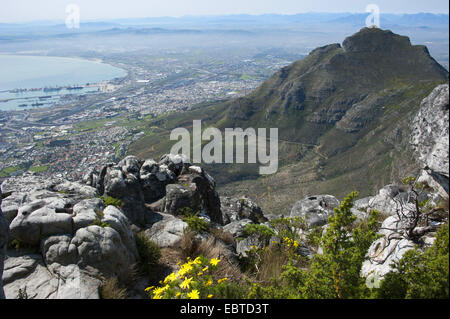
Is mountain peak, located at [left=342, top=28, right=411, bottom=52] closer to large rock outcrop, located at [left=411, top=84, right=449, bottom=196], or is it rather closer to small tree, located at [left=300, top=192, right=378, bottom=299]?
large rock outcrop, located at [left=411, top=84, right=449, bottom=196]

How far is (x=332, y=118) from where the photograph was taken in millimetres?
141125

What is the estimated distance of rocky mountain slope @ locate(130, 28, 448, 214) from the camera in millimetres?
96438

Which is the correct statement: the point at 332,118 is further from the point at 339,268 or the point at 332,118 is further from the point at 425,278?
the point at 425,278

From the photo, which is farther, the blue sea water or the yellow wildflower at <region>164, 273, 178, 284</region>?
the blue sea water

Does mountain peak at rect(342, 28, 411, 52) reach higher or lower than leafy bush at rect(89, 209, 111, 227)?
higher

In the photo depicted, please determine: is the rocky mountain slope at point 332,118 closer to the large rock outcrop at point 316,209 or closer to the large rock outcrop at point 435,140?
the large rock outcrop at point 316,209

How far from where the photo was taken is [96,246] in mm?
6738

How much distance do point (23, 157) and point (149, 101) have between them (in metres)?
125

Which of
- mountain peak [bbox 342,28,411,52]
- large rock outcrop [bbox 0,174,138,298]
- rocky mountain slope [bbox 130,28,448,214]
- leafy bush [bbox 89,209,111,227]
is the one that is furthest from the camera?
mountain peak [bbox 342,28,411,52]

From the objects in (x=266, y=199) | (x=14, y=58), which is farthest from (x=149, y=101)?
(x=266, y=199)

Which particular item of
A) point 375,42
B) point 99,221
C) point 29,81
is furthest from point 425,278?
point 29,81

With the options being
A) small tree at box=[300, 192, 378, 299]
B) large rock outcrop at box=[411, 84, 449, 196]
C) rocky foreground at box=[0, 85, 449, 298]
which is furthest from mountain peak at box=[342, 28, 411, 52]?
small tree at box=[300, 192, 378, 299]

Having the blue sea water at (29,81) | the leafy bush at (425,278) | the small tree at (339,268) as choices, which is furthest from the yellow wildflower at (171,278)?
the blue sea water at (29,81)
